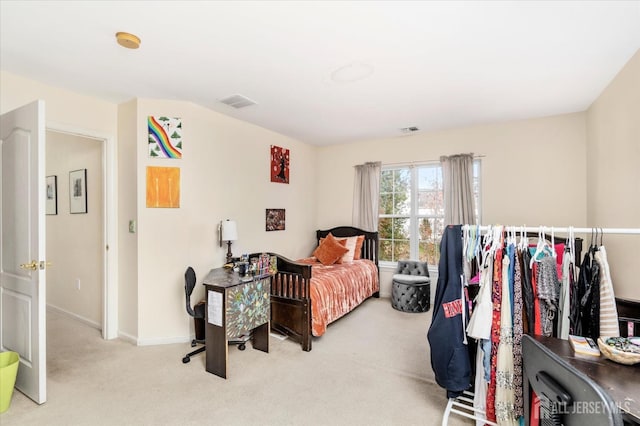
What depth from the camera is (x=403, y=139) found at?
4.62 meters

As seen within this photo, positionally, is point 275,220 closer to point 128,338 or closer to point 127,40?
point 128,338

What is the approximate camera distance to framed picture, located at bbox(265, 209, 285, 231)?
4.21 meters

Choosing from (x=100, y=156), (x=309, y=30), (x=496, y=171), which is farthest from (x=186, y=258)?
(x=496, y=171)

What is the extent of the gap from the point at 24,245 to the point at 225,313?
1507 mm

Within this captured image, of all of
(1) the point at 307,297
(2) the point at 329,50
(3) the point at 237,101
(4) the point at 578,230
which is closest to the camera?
(4) the point at 578,230

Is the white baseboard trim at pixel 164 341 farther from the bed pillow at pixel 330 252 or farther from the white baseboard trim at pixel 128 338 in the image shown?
the bed pillow at pixel 330 252

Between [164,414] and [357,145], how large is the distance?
14.0 ft

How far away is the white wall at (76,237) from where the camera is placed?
3.38 meters

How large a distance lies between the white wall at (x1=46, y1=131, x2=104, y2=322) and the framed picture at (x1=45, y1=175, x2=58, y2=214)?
7cm

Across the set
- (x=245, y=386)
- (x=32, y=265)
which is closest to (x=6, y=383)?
(x=32, y=265)

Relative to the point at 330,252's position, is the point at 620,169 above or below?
above

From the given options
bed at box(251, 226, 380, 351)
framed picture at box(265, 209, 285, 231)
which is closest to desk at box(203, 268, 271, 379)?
bed at box(251, 226, 380, 351)

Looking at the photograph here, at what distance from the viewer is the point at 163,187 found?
307 centimetres

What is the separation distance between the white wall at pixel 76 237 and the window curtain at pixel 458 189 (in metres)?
4.30
